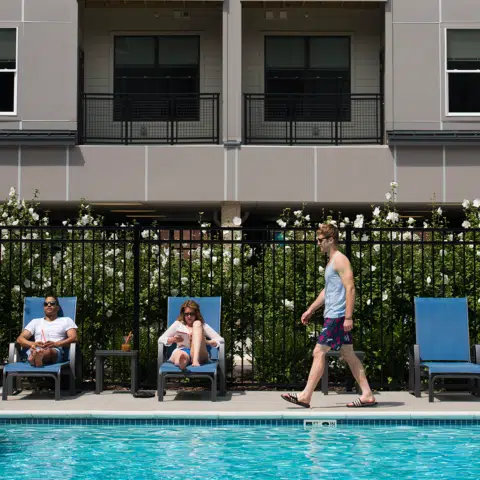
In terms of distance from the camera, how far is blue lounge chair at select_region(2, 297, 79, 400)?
36.6ft

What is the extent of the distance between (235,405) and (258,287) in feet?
7.60

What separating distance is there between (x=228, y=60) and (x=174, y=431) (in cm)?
1338

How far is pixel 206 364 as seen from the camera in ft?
37.6

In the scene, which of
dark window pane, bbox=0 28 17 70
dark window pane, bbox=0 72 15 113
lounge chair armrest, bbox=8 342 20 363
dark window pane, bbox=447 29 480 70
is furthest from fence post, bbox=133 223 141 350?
dark window pane, bbox=447 29 480 70

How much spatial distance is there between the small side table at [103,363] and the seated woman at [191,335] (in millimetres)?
411

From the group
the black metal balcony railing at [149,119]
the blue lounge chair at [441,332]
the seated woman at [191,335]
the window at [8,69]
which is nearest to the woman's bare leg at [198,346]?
the seated woman at [191,335]

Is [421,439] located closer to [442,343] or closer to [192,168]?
[442,343]

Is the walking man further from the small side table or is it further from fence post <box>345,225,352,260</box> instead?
the small side table

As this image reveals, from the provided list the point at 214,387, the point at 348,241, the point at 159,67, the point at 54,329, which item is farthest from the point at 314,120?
the point at 214,387

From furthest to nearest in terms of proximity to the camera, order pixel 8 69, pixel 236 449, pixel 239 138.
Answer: pixel 8 69 < pixel 239 138 < pixel 236 449

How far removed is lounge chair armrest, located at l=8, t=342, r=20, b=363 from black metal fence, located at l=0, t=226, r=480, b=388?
69 centimetres

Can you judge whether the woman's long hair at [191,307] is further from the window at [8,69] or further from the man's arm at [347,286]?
the window at [8,69]

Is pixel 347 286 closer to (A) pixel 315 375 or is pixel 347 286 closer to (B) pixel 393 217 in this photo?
(A) pixel 315 375

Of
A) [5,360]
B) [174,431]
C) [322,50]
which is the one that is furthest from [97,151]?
[174,431]
